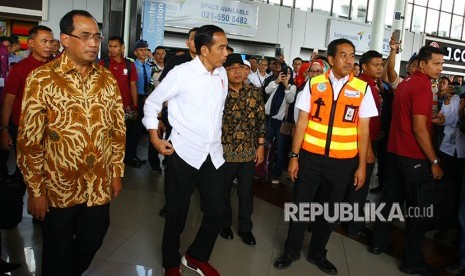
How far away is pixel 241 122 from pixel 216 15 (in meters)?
10.3

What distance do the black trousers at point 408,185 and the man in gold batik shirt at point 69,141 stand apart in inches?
83.0

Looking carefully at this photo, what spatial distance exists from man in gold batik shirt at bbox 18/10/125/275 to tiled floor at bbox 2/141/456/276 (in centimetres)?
78

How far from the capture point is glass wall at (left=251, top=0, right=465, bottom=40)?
15917 mm

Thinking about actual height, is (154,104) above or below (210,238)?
above

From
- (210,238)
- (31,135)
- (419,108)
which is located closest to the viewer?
(31,135)

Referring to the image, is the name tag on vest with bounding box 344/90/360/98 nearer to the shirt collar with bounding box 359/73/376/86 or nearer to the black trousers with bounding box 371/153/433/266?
the black trousers with bounding box 371/153/433/266

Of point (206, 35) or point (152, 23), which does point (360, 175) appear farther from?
point (152, 23)

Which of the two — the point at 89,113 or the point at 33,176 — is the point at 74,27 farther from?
the point at 33,176

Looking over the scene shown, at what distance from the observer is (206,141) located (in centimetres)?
260

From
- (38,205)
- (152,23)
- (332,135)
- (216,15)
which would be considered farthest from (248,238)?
(216,15)

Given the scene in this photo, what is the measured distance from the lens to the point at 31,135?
1921 mm

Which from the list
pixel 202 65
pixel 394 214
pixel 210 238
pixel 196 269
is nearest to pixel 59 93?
pixel 202 65

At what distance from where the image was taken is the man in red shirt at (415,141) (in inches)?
119

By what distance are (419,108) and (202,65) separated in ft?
5.09
